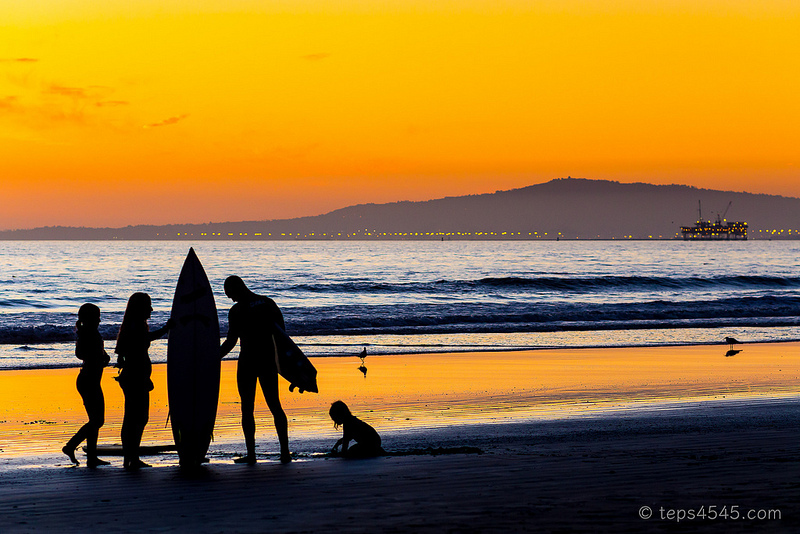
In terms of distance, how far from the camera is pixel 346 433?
755 cm

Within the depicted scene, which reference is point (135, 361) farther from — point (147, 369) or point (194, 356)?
point (194, 356)

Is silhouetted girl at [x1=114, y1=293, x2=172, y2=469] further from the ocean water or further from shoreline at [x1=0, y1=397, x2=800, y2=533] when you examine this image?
the ocean water

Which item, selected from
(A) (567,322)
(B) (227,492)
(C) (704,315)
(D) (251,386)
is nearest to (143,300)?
(D) (251,386)

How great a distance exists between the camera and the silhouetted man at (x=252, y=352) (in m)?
7.28

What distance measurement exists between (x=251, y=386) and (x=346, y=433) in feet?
3.07

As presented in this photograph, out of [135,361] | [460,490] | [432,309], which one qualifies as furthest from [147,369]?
[432,309]

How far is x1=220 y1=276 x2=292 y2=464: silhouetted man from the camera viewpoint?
7.28m

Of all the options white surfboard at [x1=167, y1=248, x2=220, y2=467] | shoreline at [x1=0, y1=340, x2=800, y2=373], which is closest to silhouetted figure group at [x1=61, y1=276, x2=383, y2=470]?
white surfboard at [x1=167, y1=248, x2=220, y2=467]

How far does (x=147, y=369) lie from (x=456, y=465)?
2.67 meters

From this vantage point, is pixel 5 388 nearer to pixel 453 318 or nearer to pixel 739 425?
pixel 739 425

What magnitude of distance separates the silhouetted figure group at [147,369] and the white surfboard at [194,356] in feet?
1.18

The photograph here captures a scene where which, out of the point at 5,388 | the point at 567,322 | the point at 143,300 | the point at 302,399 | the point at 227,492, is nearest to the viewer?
the point at 227,492

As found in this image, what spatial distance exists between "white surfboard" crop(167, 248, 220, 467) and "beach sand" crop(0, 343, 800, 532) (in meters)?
0.43

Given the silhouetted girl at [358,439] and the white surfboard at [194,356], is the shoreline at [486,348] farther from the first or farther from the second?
the silhouetted girl at [358,439]
